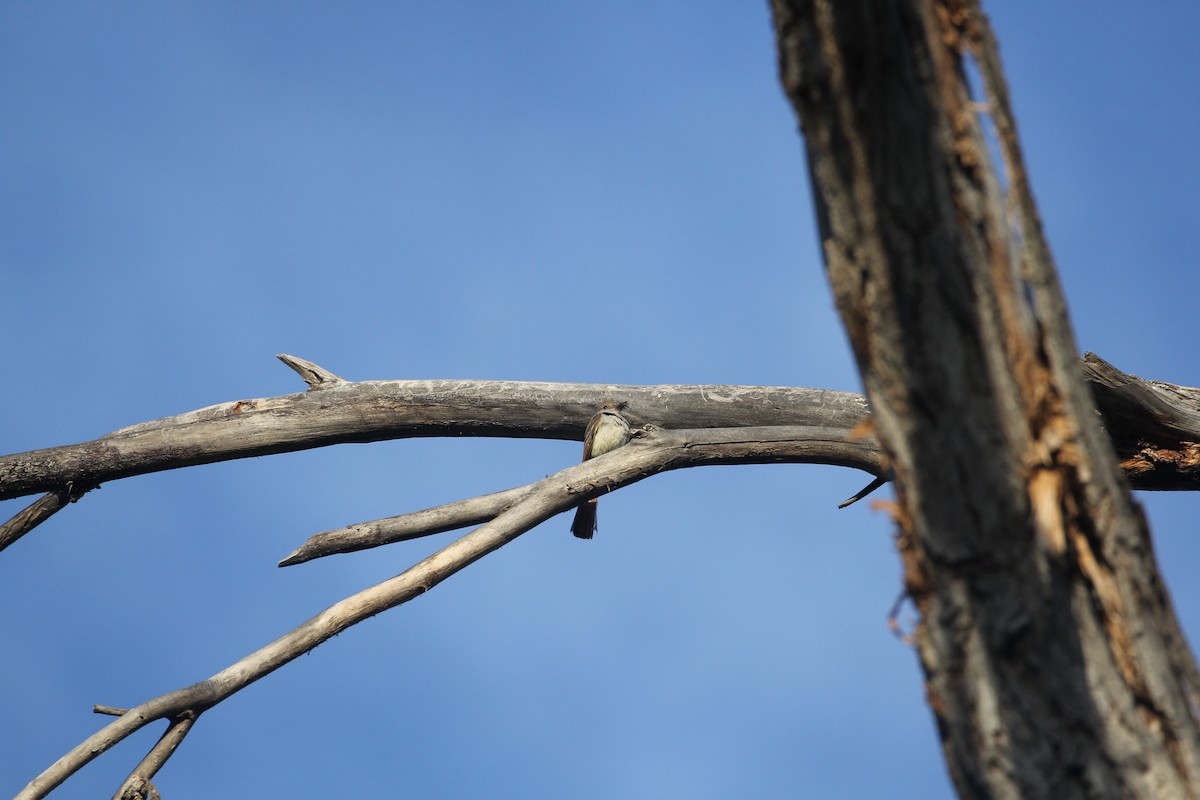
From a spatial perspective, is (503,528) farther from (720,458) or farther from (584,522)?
(584,522)

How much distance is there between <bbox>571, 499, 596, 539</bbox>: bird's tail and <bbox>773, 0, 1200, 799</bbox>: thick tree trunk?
4.61 m

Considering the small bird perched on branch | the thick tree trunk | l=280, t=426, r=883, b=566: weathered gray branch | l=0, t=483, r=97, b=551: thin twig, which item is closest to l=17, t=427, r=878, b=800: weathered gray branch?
l=280, t=426, r=883, b=566: weathered gray branch

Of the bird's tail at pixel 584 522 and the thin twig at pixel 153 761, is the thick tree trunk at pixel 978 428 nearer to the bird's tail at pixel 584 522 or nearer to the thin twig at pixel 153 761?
the thin twig at pixel 153 761

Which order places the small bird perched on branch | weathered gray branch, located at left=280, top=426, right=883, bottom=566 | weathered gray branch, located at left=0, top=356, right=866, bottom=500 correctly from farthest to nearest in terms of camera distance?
the small bird perched on branch → weathered gray branch, located at left=0, top=356, right=866, bottom=500 → weathered gray branch, located at left=280, top=426, right=883, bottom=566

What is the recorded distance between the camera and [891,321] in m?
1.67

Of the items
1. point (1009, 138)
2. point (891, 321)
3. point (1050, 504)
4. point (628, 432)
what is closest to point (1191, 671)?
point (1050, 504)

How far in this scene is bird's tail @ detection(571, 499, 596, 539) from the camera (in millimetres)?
6363

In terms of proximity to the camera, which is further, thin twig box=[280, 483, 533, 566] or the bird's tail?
the bird's tail

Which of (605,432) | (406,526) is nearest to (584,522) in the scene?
(605,432)

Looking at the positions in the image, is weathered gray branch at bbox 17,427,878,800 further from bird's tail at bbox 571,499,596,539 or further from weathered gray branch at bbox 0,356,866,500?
bird's tail at bbox 571,499,596,539

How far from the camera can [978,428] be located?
5.46 ft

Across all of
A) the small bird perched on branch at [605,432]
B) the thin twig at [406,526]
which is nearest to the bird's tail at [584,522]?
the small bird perched on branch at [605,432]

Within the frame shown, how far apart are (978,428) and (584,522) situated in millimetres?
4911

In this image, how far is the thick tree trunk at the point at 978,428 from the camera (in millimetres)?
1628
